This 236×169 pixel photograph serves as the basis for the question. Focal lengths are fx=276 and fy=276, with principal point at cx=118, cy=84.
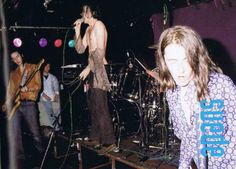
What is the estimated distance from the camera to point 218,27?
5.09 meters

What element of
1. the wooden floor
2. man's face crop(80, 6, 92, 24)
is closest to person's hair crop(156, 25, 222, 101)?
the wooden floor

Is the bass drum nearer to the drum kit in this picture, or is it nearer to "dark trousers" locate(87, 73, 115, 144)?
the drum kit

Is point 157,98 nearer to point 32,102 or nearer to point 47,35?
point 32,102

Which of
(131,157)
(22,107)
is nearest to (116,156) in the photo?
(131,157)

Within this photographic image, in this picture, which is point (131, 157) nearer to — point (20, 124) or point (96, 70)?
point (96, 70)

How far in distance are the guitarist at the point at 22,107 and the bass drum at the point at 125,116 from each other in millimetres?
1867

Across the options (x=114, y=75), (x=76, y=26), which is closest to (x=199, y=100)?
(x=76, y=26)

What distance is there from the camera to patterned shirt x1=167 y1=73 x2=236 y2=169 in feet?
5.53

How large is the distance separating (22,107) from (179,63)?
18.7 feet

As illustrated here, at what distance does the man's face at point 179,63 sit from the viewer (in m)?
1.73

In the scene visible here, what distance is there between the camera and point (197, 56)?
1771mm

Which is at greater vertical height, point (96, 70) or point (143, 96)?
point (96, 70)

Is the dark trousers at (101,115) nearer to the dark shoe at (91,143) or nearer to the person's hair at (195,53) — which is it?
the dark shoe at (91,143)

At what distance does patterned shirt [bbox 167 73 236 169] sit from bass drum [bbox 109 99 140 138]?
4656mm
